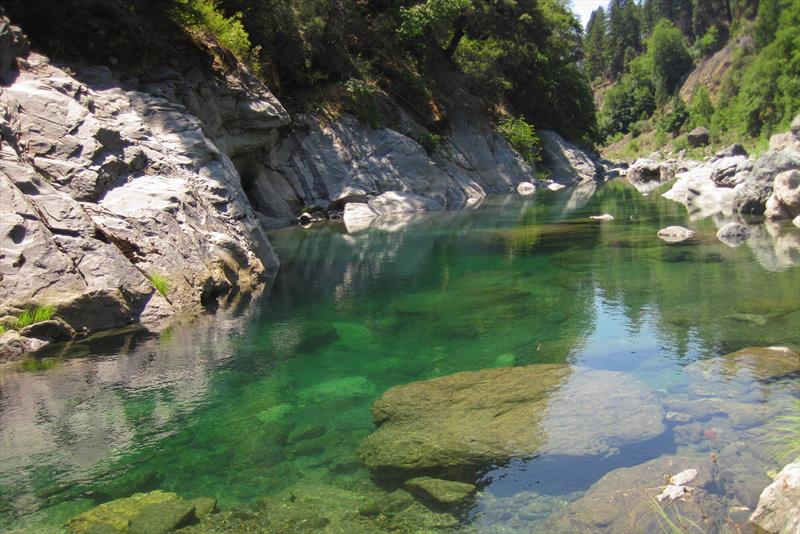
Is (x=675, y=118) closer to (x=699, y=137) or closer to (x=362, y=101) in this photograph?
(x=699, y=137)

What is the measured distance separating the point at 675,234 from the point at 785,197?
4.23 metres

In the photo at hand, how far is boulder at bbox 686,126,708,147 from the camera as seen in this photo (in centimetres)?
6456

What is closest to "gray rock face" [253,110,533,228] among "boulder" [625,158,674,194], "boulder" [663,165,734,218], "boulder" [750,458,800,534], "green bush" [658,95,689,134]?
"boulder" [663,165,734,218]

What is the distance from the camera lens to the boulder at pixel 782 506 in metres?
3.86

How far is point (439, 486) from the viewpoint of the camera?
5.29 m

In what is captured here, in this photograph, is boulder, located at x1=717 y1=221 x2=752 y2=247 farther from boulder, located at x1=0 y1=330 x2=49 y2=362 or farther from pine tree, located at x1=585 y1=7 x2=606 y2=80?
pine tree, located at x1=585 y1=7 x2=606 y2=80

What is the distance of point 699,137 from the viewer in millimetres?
64750

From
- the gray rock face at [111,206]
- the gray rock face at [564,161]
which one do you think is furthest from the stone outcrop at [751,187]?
the gray rock face at [564,161]

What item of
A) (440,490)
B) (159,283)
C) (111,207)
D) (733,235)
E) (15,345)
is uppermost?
(111,207)

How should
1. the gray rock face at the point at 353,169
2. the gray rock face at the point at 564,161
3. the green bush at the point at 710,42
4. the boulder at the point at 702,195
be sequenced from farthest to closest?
the green bush at the point at 710,42
the gray rock face at the point at 564,161
the gray rock face at the point at 353,169
the boulder at the point at 702,195

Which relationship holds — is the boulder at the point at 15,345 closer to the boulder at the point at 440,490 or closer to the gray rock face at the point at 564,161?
the boulder at the point at 440,490

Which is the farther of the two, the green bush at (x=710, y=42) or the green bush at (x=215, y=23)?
the green bush at (x=710, y=42)

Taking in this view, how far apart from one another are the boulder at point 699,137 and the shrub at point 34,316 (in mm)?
66209

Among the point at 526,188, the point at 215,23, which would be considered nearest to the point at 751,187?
the point at 215,23
